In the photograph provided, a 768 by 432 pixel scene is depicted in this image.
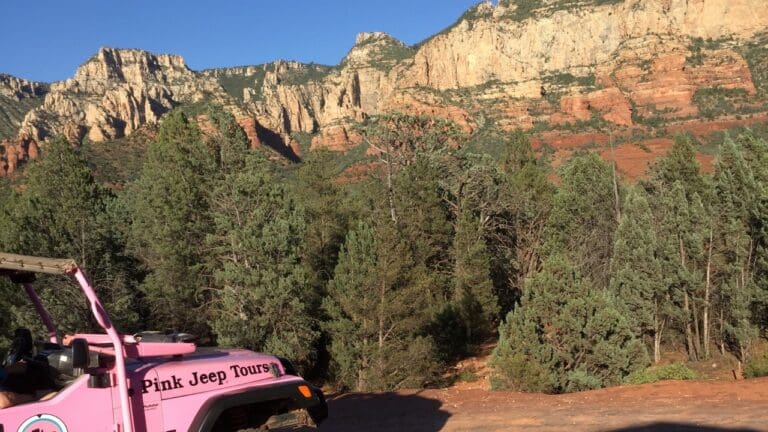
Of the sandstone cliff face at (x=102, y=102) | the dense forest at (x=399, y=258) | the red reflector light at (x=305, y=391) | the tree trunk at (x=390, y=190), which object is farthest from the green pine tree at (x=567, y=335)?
the sandstone cliff face at (x=102, y=102)

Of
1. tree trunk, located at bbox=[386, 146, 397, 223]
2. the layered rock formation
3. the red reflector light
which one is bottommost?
the red reflector light

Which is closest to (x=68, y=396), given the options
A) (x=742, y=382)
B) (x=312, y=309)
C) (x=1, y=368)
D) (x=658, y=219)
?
(x=1, y=368)

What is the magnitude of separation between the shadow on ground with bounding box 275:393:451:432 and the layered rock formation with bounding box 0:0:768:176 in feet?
293

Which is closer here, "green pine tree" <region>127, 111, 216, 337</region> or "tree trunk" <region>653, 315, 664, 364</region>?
"tree trunk" <region>653, 315, 664, 364</region>

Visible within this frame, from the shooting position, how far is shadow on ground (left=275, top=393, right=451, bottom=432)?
28.0 ft

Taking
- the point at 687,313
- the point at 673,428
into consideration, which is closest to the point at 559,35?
the point at 687,313

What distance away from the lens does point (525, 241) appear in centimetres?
3044

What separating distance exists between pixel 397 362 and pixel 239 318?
16.7ft

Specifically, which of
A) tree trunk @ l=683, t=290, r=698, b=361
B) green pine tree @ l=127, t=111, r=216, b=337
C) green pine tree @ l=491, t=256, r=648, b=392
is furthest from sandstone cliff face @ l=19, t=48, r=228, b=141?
green pine tree @ l=491, t=256, r=648, b=392

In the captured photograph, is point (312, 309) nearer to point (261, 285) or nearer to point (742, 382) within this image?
point (261, 285)

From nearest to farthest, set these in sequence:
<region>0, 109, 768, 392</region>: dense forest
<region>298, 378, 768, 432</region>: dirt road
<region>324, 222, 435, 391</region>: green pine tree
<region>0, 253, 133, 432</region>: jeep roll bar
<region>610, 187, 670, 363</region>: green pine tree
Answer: <region>0, 253, 133, 432</region>: jeep roll bar
<region>298, 378, 768, 432</region>: dirt road
<region>0, 109, 768, 392</region>: dense forest
<region>324, 222, 435, 391</region>: green pine tree
<region>610, 187, 670, 363</region>: green pine tree

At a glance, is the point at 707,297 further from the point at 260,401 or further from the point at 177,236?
the point at 260,401

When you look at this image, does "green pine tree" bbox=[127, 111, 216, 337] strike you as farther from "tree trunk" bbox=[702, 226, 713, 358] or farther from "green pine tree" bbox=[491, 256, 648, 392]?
"tree trunk" bbox=[702, 226, 713, 358]

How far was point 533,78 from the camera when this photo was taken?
143 metres
